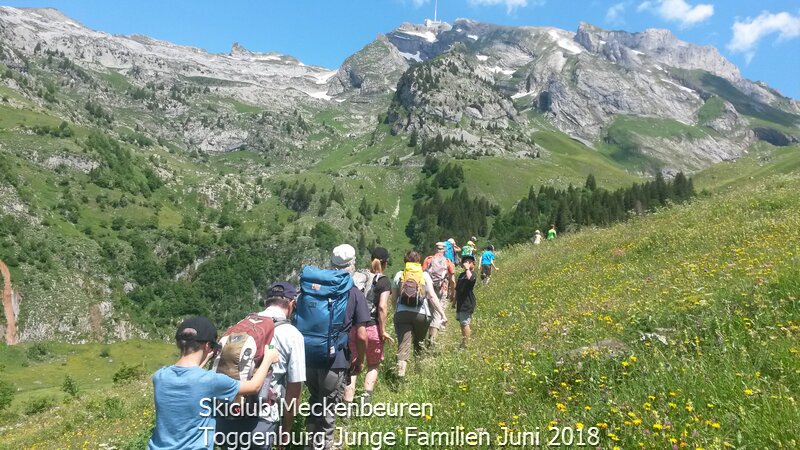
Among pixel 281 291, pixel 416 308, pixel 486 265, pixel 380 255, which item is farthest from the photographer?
pixel 486 265

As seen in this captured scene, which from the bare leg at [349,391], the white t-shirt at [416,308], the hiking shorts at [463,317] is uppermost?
the white t-shirt at [416,308]

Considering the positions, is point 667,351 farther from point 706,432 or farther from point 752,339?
point 706,432

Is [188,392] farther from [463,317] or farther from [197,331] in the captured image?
[463,317]

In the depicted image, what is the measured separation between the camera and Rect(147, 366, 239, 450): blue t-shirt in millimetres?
5227

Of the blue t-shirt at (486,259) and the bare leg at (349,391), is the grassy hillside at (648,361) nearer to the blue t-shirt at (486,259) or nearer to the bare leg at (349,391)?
the bare leg at (349,391)

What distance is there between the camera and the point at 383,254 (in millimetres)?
10305

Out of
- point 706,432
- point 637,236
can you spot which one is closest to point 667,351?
point 706,432

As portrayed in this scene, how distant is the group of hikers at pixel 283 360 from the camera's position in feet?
17.3

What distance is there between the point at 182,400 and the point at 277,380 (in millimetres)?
1473

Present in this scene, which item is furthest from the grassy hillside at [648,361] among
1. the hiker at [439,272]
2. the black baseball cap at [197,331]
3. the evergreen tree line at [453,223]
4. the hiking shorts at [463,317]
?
the evergreen tree line at [453,223]

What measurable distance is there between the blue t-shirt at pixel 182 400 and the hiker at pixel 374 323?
9.14 ft

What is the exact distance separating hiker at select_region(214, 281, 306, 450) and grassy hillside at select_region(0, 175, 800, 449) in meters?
1.43

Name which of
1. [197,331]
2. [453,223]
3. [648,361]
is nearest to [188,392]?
[197,331]

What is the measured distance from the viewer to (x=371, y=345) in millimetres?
8242
